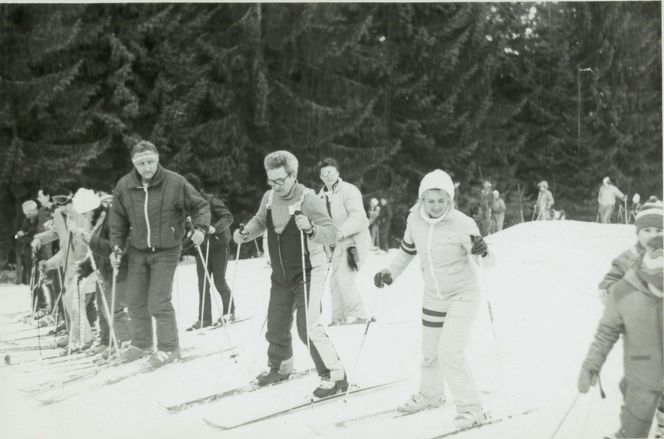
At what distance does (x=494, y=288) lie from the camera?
430 cm

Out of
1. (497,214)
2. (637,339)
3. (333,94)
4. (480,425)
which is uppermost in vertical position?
(333,94)

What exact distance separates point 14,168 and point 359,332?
2.37m

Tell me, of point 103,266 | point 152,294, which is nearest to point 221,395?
point 152,294

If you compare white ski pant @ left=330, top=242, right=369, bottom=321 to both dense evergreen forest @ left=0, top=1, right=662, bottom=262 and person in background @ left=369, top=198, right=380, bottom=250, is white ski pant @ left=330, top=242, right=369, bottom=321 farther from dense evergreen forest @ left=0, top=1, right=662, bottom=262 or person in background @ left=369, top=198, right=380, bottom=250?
dense evergreen forest @ left=0, top=1, right=662, bottom=262

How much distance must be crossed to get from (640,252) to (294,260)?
1837 millimetres

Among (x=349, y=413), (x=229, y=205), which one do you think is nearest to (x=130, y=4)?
(x=229, y=205)

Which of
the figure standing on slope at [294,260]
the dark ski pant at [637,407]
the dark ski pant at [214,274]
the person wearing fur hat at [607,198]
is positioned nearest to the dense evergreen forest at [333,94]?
the person wearing fur hat at [607,198]

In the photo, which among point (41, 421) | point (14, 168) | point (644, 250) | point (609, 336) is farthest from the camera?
point (14, 168)

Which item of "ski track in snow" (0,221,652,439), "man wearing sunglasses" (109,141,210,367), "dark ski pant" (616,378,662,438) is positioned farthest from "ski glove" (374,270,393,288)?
"dark ski pant" (616,378,662,438)

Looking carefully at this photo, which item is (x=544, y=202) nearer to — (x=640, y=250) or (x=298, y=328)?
(x=640, y=250)

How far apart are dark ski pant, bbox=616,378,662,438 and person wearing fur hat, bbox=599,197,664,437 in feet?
0.32

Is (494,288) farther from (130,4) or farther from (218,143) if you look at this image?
(130,4)

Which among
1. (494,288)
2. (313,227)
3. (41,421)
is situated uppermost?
(313,227)

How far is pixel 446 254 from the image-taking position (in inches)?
138
